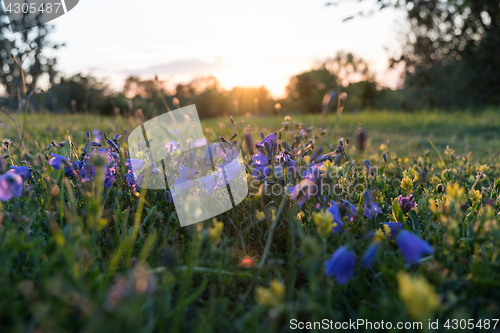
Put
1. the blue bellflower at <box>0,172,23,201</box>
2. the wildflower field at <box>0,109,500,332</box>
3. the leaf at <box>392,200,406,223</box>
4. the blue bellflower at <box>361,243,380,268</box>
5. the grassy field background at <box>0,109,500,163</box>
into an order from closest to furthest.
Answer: the wildflower field at <box>0,109,500,332</box>, the blue bellflower at <box>361,243,380,268</box>, the blue bellflower at <box>0,172,23,201</box>, the leaf at <box>392,200,406,223</box>, the grassy field background at <box>0,109,500,163</box>

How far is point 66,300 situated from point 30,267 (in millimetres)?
462

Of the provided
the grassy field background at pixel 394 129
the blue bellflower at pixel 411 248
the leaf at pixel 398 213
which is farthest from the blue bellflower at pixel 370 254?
the grassy field background at pixel 394 129

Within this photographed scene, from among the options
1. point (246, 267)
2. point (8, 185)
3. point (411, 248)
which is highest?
point (8, 185)

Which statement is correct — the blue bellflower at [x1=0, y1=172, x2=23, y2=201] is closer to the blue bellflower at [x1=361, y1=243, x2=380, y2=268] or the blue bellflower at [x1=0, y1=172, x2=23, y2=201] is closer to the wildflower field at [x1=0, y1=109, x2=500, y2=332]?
the wildflower field at [x1=0, y1=109, x2=500, y2=332]

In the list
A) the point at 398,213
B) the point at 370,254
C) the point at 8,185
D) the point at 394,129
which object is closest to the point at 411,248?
the point at 370,254

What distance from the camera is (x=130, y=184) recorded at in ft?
5.83

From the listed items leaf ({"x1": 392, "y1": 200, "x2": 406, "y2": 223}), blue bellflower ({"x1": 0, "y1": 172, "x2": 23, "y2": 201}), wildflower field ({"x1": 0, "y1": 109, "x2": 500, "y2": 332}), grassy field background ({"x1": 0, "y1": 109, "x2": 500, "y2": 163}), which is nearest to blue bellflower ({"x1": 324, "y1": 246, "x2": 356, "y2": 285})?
wildflower field ({"x1": 0, "y1": 109, "x2": 500, "y2": 332})

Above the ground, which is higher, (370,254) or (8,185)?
(8,185)

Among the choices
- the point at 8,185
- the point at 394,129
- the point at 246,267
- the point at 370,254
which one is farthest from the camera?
the point at 394,129

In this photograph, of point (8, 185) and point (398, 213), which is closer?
point (8, 185)

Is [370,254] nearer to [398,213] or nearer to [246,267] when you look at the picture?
[246,267]

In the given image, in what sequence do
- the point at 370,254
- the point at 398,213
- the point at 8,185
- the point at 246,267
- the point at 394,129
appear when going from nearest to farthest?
the point at 370,254
the point at 8,185
the point at 246,267
the point at 398,213
the point at 394,129

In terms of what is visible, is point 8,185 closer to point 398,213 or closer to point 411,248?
point 411,248

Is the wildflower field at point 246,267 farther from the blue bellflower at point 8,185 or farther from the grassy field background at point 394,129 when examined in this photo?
the grassy field background at point 394,129
